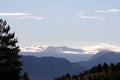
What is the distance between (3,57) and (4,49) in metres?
1.67

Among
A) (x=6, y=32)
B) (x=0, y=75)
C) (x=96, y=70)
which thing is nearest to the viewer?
(x=0, y=75)

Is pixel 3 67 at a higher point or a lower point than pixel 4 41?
lower

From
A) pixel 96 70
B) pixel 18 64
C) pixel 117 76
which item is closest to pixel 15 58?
pixel 18 64

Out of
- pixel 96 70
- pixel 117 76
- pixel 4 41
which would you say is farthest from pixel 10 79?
pixel 96 70

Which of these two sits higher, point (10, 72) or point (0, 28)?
point (0, 28)

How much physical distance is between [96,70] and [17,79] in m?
49.4

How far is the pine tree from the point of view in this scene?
8044 cm

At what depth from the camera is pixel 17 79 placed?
270ft

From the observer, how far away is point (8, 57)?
270 feet

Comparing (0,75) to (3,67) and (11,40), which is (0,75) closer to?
(3,67)

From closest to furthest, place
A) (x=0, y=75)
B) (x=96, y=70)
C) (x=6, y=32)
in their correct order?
(x=0, y=75) < (x=6, y=32) < (x=96, y=70)

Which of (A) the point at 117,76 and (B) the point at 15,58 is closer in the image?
(B) the point at 15,58

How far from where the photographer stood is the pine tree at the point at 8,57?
264 feet

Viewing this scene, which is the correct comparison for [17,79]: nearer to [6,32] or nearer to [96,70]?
[6,32]
